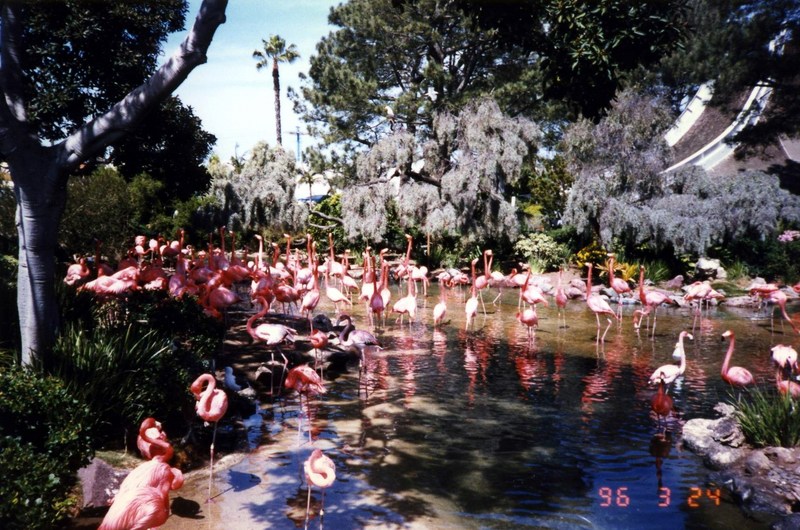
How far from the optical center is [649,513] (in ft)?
17.6

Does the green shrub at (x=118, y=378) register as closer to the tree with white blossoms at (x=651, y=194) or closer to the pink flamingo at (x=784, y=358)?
the pink flamingo at (x=784, y=358)

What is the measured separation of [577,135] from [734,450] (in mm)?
16576

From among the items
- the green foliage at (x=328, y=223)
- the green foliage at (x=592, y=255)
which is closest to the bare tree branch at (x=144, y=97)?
the green foliage at (x=592, y=255)

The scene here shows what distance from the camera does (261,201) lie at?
26.8 m

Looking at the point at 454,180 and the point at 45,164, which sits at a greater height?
the point at 454,180

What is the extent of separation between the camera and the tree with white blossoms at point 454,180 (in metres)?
22.4

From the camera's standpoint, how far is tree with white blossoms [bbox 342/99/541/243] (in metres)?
22.4

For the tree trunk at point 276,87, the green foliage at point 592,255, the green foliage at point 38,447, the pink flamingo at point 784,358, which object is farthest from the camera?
the tree trunk at point 276,87

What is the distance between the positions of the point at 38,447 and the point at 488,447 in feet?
13.9

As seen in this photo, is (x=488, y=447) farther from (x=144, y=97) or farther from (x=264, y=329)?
(x=144, y=97)

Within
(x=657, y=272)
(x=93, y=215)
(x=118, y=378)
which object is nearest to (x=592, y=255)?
(x=657, y=272)

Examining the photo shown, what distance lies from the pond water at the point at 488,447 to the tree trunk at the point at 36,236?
1.93 meters

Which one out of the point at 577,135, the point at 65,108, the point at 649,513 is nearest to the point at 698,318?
the point at 577,135

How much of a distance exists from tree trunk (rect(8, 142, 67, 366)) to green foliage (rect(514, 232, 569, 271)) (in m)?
19.2
